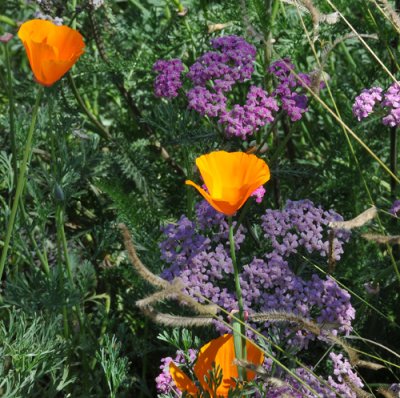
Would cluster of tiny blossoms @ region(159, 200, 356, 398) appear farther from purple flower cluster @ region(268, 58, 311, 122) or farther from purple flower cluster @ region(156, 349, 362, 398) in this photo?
purple flower cluster @ region(268, 58, 311, 122)

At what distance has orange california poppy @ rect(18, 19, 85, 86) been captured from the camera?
1.67 meters

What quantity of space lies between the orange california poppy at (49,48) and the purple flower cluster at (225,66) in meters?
0.40

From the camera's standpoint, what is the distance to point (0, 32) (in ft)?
11.4

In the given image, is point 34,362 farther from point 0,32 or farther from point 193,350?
point 0,32

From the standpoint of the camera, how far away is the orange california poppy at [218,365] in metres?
1.62

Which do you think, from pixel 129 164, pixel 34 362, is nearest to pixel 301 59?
pixel 129 164

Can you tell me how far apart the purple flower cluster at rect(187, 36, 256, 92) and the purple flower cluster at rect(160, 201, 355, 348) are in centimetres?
31

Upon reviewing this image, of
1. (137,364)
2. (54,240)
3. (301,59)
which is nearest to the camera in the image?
(137,364)

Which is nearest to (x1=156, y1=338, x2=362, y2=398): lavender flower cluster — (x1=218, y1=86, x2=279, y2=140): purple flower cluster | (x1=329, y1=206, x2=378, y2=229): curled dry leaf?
(x1=329, y1=206, x2=378, y2=229): curled dry leaf

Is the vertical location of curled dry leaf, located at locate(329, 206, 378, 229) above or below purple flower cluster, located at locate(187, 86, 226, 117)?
above

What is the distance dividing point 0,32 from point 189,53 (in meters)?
1.06

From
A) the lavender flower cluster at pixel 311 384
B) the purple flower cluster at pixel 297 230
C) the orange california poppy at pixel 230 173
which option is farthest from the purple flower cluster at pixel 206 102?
the lavender flower cluster at pixel 311 384

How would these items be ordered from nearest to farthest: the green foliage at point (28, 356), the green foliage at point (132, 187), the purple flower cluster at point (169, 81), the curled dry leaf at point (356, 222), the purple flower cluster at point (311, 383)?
the curled dry leaf at point (356, 222) < the purple flower cluster at point (311, 383) < the green foliage at point (28, 356) < the green foliage at point (132, 187) < the purple flower cluster at point (169, 81)

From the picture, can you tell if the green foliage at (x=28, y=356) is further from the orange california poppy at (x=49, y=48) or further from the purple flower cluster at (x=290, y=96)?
the purple flower cluster at (x=290, y=96)
